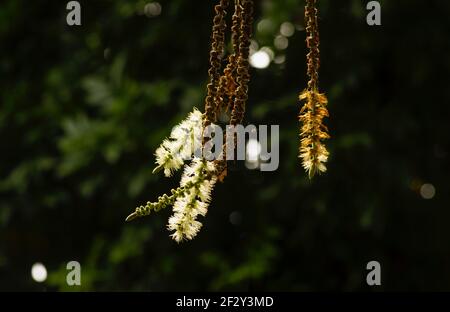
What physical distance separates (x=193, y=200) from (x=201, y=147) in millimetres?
57

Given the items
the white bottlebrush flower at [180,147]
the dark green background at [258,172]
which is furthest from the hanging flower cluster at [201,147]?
the dark green background at [258,172]

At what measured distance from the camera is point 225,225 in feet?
10.3

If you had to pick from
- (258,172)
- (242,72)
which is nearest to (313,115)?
(242,72)

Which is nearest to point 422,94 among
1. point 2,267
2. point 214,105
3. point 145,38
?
point 145,38

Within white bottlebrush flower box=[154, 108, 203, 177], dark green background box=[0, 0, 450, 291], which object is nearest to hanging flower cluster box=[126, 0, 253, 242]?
white bottlebrush flower box=[154, 108, 203, 177]

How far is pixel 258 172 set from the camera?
119 inches

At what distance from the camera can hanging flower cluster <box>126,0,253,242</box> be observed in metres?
0.60

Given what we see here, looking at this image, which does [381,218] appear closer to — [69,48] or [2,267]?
[69,48]

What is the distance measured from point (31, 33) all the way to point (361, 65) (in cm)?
172

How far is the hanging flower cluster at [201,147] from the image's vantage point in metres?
0.60

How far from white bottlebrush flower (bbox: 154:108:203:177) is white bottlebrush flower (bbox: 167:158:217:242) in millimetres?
22

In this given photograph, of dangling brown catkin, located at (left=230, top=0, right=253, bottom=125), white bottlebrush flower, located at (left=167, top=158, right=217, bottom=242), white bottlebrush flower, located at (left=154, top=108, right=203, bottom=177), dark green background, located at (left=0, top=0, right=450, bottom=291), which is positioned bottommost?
white bottlebrush flower, located at (left=167, top=158, right=217, bottom=242)

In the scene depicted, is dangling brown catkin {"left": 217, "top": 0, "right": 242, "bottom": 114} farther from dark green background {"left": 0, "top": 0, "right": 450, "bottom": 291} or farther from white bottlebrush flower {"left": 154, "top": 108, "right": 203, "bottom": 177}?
dark green background {"left": 0, "top": 0, "right": 450, "bottom": 291}

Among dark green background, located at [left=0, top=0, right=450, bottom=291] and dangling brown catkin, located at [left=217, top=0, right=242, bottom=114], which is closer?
dangling brown catkin, located at [left=217, top=0, right=242, bottom=114]
